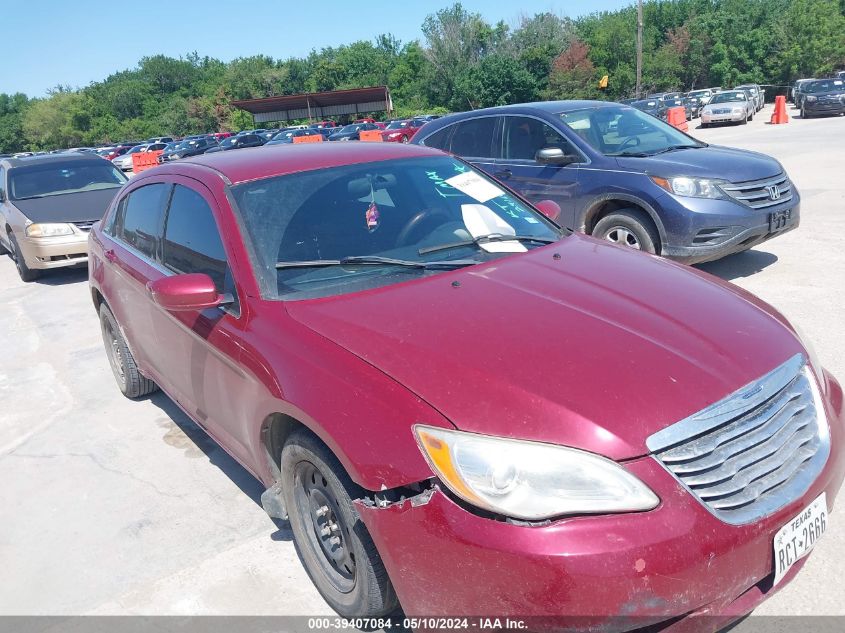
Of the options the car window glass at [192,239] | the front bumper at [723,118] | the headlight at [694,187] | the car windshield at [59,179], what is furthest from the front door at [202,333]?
the front bumper at [723,118]

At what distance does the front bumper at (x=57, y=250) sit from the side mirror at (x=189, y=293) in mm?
6910

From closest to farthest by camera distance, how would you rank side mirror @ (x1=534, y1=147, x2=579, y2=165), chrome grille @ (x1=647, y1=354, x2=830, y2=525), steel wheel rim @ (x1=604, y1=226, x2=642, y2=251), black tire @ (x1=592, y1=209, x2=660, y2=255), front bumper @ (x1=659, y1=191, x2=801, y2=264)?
chrome grille @ (x1=647, y1=354, x2=830, y2=525) < front bumper @ (x1=659, y1=191, x2=801, y2=264) < black tire @ (x1=592, y1=209, x2=660, y2=255) < steel wheel rim @ (x1=604, y1=226, x2=642, y2=251) < side mirror @ (x1=534, y1=147, x2=579, y2=165)

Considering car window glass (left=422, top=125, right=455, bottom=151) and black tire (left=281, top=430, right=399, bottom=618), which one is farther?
car window glass (left=422, top=125, right=455, bottom=151)

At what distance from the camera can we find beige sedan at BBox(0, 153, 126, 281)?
359 inches

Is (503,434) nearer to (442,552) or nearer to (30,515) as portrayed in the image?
(442,552)

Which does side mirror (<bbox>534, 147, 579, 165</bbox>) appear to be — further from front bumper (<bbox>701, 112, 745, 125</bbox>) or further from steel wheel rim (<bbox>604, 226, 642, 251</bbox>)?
front bumper (<bbox>701, 112, 745, 125</bbox>)

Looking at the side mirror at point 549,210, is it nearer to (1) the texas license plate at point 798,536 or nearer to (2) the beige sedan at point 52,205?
(1) the texas license plate at point 798,536

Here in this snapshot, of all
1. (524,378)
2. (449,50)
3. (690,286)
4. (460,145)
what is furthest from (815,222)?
(449,50)

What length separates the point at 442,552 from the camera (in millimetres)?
1980

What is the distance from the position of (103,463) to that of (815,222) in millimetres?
8140

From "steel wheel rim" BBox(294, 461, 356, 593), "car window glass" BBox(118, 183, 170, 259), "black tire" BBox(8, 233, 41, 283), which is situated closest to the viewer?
"steel wheel rim" BBox(294, 461, 356, 593)

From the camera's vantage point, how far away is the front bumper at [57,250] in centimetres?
905

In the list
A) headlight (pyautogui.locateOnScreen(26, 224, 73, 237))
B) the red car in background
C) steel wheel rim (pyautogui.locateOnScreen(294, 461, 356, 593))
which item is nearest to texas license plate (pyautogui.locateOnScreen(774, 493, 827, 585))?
steel wheel rim (pyautogui.locateOnScreen(294, 461, 356, 593))

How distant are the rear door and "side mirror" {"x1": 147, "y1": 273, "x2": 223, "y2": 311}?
460 centimetres
